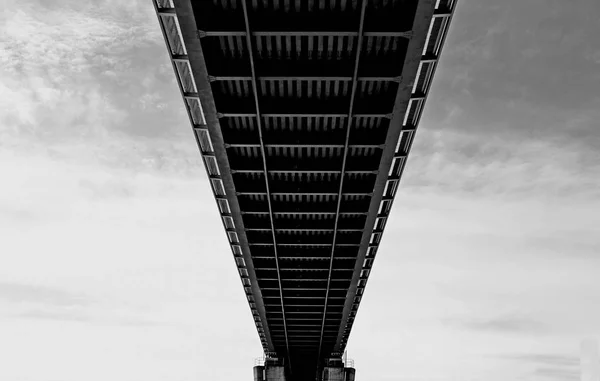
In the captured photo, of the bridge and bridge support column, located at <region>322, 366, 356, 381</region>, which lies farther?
bridge support column, located at <region>322, 366, 356, 381</region>

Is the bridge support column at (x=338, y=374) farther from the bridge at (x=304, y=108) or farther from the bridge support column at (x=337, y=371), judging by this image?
the bridge at (x=304, y=108)

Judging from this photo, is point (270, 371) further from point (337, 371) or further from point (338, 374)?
point (338, 374)

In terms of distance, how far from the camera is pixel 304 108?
28844 mm

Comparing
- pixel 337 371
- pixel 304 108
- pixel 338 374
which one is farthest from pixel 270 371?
pixel 304 108

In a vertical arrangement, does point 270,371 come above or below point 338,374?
above

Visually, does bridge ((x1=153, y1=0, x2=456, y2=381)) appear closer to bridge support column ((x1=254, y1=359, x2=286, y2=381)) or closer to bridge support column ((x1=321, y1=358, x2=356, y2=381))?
bridge support column ((x1=321, y1=358, x2=356, y2=381))

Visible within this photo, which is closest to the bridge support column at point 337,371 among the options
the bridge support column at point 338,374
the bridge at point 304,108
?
the bridge support column at point 338,374

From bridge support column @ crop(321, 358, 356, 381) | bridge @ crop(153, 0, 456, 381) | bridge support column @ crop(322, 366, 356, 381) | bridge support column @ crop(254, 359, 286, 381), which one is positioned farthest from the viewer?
bridge support column @ crop(254, 359, 286, 381)

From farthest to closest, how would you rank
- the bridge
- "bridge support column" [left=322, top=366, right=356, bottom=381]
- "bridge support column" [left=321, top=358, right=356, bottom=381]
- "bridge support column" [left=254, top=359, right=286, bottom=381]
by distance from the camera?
"bridge support column" [left=254, top=359, right=286, bottom=381]
"bridge support column" [left=321, top=358, right=356, bottom=381]
"bridge support column" [left=322, top=366, right=356, bottom=381]
the bridge

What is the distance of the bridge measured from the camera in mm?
23281

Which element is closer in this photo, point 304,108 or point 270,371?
point 304,108

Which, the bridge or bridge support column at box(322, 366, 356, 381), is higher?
the bridge

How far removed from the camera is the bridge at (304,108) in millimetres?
23281

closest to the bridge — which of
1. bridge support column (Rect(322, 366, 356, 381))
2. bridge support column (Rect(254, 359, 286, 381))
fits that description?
bridge support column (Rect(322, 366, 356, 381))
